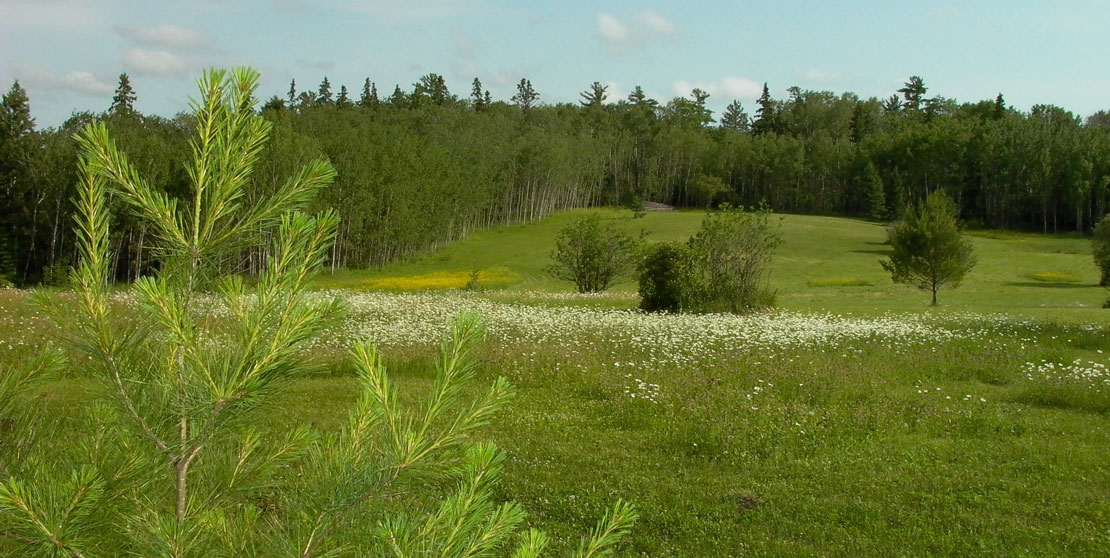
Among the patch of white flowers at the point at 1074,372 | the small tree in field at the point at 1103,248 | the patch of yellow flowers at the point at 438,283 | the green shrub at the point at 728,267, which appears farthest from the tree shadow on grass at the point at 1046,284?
the patch of white flowers at the point at 1074,372

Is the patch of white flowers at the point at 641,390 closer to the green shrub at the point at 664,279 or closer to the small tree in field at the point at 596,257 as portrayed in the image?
the green shrub at the point at 664,279

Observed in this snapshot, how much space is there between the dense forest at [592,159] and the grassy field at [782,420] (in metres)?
24.2

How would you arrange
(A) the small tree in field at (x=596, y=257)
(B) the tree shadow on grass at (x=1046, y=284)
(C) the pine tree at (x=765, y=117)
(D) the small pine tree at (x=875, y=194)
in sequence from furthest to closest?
1. (C) the pine tree at (x=765, y=117)
2. (D) the small pine tree at (x=875, y=194)
3. (B) the tree shadow on grass at (x=1046, y=284)
4. (A) the small tree in field at (x=596, y=257)

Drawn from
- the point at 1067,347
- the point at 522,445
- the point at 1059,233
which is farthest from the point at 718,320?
the point at 1059,233

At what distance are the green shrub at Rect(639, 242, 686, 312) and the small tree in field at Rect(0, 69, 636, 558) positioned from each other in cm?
2313

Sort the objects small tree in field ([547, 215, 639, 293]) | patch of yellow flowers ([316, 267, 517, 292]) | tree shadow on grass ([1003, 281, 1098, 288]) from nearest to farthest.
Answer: small tree in field ([547, 215, 639, 293]) → patch of yellow flowers ([316, 267, 517, 292]) → tree shadow on grass ([1003, 281, 1098, 288])

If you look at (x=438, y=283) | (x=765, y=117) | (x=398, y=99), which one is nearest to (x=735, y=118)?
(x=765, y=117)

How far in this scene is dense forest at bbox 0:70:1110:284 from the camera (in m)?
50.7

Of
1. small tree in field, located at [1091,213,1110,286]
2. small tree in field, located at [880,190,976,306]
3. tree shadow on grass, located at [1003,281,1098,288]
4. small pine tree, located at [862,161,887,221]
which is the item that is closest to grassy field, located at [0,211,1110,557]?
small tree in field, located at [880,190,976,306]

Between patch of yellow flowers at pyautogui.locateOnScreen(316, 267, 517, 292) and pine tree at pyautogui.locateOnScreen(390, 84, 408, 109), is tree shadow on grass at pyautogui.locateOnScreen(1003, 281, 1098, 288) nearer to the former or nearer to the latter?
patch of yellow flowers at pyautogui.locateOnScreen(316, 267, 517, 292)

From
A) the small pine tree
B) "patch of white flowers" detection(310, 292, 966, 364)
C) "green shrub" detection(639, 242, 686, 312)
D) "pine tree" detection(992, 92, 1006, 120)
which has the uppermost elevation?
"pine tree" detection(992, 92, 1006, 120)

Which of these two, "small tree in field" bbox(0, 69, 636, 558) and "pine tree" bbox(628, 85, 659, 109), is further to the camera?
"pine tree" bbox(628, 85, 659, 109)

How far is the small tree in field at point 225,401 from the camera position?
2.49m

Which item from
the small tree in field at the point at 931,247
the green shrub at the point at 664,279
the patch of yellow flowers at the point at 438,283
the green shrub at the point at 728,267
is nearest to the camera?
the green shrub at the point at 664,279
